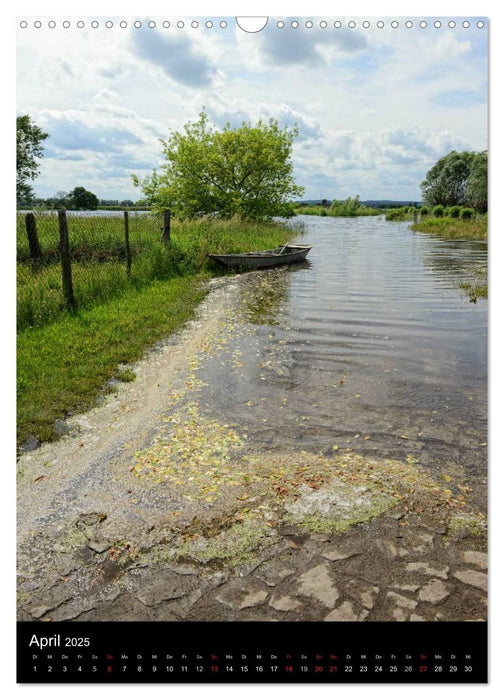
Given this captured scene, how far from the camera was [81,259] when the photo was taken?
520 inches

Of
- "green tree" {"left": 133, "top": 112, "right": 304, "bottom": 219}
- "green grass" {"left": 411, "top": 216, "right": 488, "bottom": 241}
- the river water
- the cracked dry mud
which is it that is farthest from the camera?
"green tree" {"left": 133, "top": 112, "right": 304, "bottom": 219}

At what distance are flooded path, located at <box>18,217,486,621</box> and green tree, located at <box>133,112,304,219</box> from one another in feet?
67.0

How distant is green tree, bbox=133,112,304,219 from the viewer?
28141 millimetres

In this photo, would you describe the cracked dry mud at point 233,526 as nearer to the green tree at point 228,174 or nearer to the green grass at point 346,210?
the green grass at point 346,210

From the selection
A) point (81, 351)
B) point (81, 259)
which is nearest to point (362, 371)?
point (81, 351)

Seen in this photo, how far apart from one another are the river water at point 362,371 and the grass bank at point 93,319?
1.67m

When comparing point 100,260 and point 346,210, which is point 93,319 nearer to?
point 100,260

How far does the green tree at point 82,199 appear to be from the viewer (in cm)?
413

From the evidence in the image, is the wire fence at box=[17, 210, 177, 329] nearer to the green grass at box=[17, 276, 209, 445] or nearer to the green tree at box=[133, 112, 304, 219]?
the green grass at box=[17, 276, 209, 445]

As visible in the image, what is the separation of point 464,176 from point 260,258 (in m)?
16.1

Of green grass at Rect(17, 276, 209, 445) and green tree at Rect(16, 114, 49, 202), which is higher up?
green tree at Rect(16, 114, 49, 202)

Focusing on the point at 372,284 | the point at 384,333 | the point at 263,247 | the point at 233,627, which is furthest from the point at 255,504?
the point at 263,247

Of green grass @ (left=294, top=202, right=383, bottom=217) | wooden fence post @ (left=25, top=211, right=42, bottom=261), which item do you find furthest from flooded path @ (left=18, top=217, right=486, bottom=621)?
wooden fence post @ (left=25, top=211, right=42, bottom=261)

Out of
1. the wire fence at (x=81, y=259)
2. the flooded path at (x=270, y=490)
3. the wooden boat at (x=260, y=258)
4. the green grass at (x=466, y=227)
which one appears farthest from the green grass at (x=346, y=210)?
the wire fence at (x=81, y=259)
